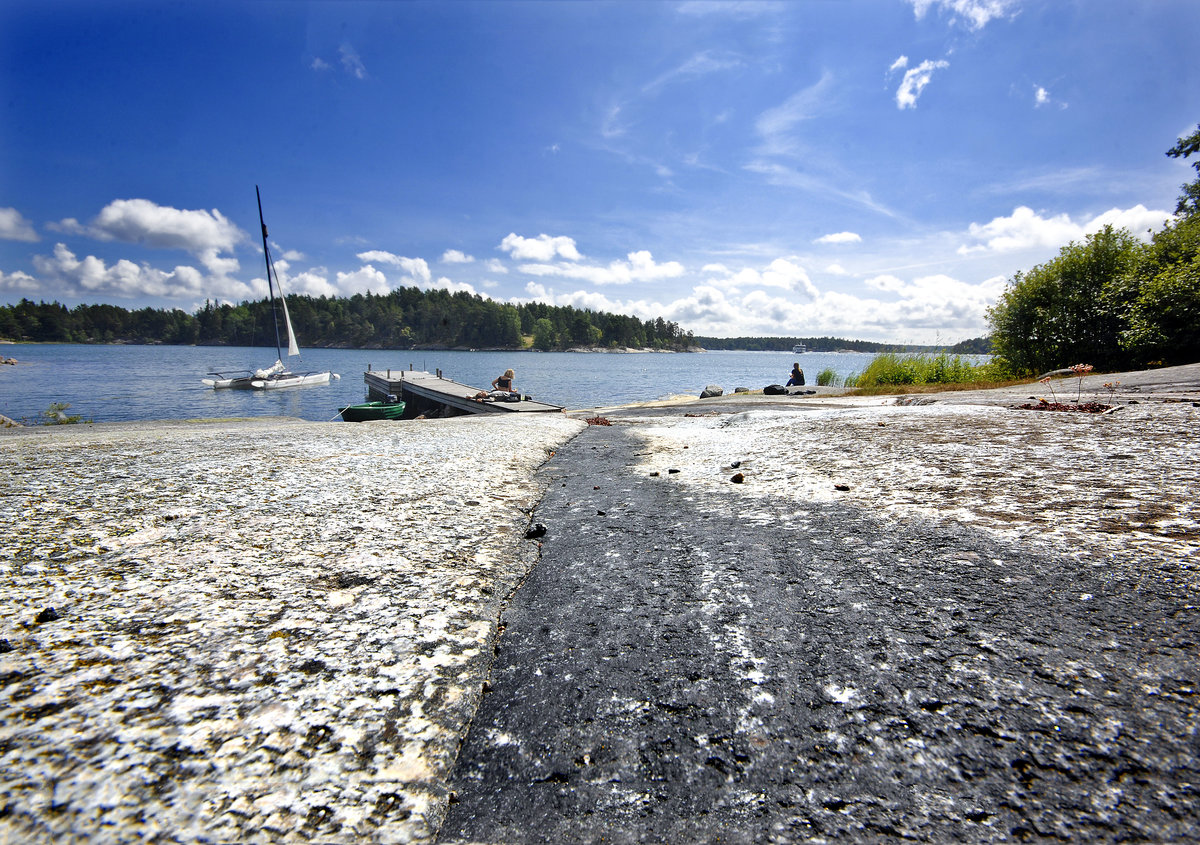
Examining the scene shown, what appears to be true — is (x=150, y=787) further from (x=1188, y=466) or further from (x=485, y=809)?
(x=1188, y=466)

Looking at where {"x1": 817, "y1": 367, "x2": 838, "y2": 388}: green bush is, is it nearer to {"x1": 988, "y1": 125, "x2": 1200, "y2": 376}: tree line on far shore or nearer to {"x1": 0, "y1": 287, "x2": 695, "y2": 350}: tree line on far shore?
{"x1": 988, "y1": 125, "x2": 1200, "y2": 376}: tree line on far shore

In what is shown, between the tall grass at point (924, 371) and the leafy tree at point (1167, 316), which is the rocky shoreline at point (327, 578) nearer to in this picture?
the leafy tree at point (1167, 316)

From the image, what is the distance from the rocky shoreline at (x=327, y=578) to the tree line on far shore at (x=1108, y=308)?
1204 centimetres

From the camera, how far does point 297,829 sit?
1216mm

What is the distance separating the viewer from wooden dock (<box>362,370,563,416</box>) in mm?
16797

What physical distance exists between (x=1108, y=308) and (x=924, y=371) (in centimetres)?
533

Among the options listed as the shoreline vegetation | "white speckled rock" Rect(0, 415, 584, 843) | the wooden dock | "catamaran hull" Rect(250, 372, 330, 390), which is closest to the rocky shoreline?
"white speckled rock" Rect(0, 415, 584, 843)

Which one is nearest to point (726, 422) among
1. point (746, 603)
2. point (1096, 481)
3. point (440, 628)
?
point (1096, 481)

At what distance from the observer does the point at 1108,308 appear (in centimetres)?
1511

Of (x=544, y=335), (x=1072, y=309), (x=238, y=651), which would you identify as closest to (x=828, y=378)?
(x=1072, y=309)

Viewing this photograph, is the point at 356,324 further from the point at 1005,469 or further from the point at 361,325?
the point at 1005,469

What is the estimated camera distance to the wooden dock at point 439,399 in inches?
661

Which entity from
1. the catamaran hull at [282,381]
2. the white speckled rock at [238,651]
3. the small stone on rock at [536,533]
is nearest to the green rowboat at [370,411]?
the white speckled rock at [238,651]

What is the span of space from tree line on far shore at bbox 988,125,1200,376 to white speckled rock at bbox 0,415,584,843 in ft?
60.7
